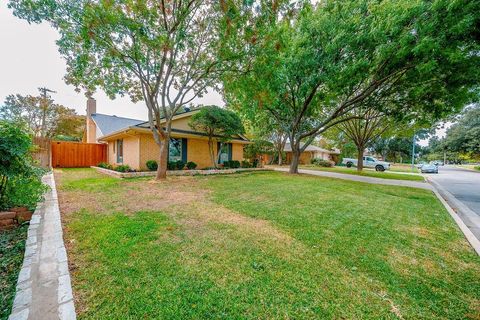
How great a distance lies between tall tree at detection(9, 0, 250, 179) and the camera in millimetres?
6070

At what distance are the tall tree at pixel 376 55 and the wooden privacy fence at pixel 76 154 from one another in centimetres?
1318

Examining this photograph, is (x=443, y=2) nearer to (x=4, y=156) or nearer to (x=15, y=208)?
(x=4, y=156)

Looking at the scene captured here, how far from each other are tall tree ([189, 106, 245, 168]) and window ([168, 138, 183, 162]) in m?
1.53

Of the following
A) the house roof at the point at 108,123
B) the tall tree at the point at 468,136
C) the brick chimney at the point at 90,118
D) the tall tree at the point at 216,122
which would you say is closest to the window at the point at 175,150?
the tall tree at the point at 216,122

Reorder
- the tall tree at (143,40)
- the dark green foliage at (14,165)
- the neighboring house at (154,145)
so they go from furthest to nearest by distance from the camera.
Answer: the neighboring house at (154,145), the tall tree at (143,40), the dark green foliage at (14,165)

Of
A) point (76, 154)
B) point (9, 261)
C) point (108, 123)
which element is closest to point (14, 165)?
point (9, 261)

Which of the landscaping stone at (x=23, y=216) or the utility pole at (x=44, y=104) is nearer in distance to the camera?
the landscaping stone at (x=23, y=216)

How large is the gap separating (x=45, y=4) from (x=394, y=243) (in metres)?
10.7

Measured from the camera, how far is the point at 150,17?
6.60 meters

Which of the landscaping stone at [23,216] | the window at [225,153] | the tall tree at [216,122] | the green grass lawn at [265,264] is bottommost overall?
the green grass lawn at [265,264]

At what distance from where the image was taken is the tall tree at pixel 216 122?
452 inches

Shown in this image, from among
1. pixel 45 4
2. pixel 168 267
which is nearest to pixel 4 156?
pixel 168 267

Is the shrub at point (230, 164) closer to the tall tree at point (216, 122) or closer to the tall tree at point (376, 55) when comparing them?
the tall tree at point (216, 122)

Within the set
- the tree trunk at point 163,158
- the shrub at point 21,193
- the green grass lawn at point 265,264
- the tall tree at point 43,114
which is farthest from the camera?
the tall tree at point 43,114
